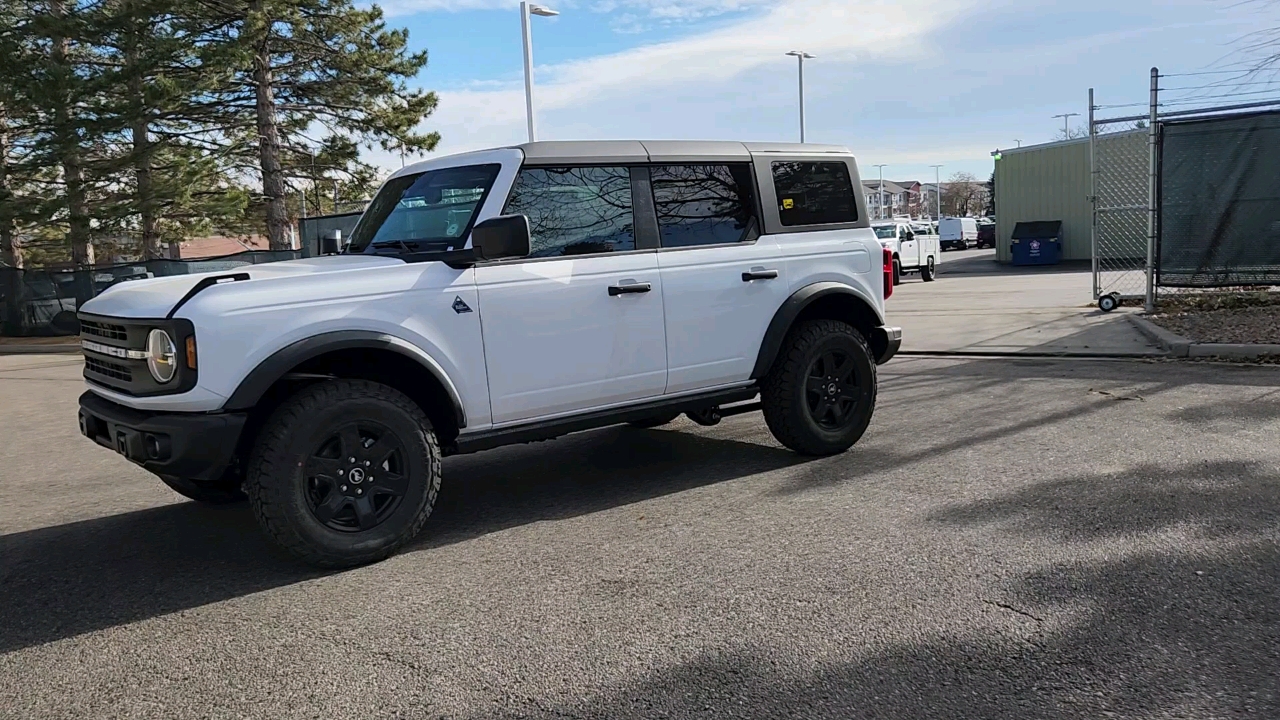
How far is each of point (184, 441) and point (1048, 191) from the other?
33847mm

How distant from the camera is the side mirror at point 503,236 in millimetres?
4570

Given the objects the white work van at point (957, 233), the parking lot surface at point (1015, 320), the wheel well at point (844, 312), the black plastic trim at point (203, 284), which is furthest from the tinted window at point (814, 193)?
the white work van at point (957, 233)

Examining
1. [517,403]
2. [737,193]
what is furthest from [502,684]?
[737,193]

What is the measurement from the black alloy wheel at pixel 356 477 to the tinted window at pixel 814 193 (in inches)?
115

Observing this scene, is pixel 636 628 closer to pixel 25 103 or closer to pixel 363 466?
pixel 363 466

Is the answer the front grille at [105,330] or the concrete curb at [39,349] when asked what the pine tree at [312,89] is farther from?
the front grille at [105,330]

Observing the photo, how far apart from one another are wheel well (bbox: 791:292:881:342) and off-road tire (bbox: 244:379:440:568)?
8.59 ft

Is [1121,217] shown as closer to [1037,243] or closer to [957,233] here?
[1037,243]

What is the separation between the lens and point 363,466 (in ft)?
14.7

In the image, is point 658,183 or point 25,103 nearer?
point 658,183

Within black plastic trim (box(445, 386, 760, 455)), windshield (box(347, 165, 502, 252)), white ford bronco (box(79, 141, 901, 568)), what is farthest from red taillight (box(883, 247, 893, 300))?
windshield (box(347, 165, 502, 252))

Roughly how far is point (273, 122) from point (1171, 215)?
→ 20125 millimetres

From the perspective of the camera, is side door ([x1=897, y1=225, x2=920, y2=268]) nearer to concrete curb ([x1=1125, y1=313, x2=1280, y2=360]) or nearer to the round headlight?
concrete curb ([x1=1125, y1=313, x2=1280, y2=360])

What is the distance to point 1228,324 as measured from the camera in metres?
11.2
